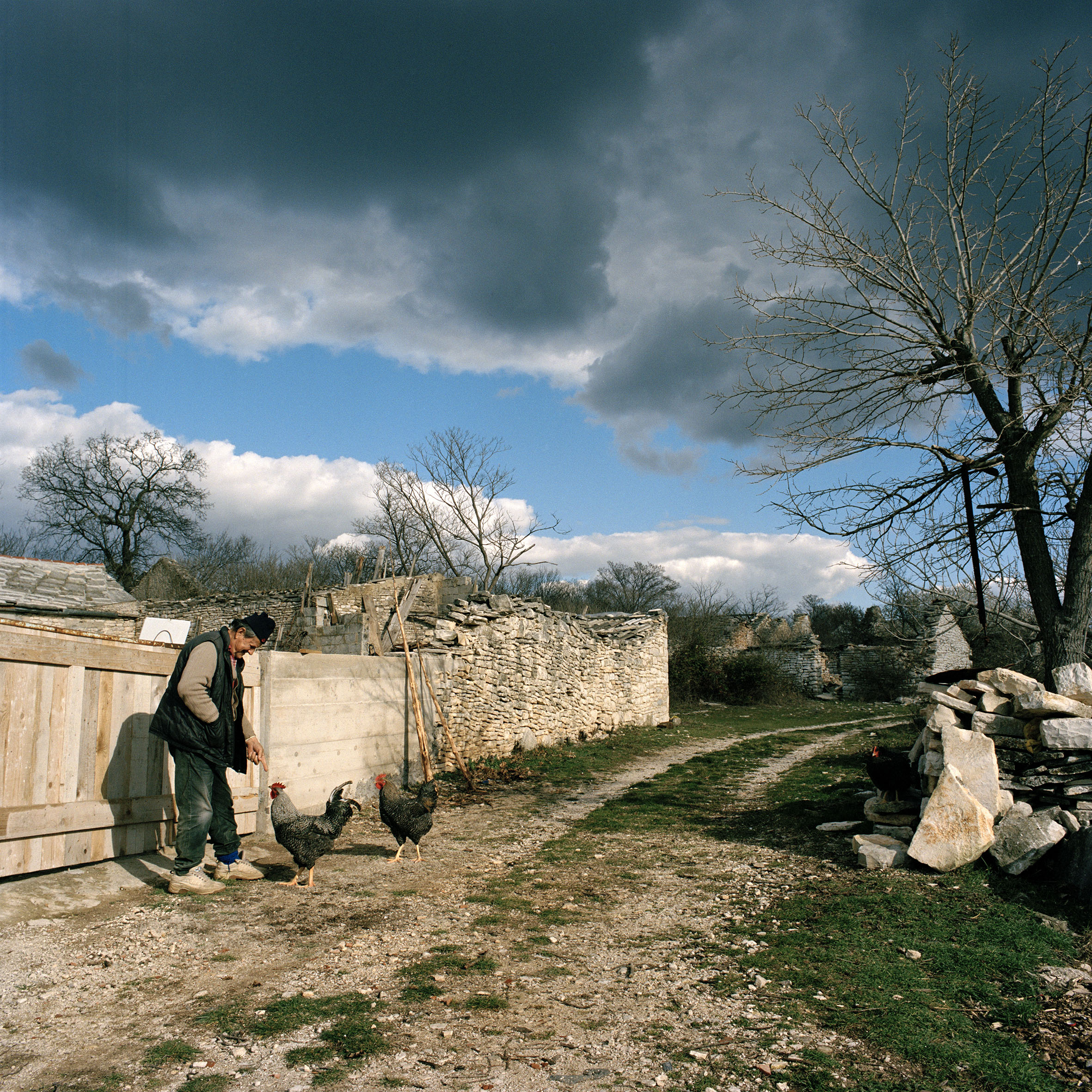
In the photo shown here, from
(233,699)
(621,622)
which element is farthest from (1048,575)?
(621,622)

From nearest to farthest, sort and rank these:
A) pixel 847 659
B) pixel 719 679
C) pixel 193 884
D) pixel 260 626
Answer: pixel 193 884 < pixel 260 626 < pixel 719 679 < pixel 847 659

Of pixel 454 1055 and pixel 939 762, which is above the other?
pixel 939 762

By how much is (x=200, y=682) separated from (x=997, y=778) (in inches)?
229

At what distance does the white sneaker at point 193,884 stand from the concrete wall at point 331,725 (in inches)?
70.5

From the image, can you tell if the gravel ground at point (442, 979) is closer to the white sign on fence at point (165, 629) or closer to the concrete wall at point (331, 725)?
the concrete wall at point (331, 725)

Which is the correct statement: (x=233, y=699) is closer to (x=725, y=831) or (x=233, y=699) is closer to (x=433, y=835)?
(x=433, y=835)

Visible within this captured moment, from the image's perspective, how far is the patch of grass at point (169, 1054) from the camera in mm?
2627

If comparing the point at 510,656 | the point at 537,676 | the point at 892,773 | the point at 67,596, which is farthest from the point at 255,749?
the point at 67,596

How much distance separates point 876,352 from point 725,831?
4.89 m

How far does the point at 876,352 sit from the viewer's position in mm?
6664

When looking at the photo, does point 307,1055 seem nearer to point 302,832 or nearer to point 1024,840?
point 302,832

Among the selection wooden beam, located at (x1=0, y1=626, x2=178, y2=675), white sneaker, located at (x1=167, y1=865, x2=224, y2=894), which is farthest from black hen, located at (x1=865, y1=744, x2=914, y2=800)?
wooden beam, located at (x1=0, y1=626, x2=178, y2=675)

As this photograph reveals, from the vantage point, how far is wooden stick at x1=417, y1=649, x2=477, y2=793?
9.48 meters

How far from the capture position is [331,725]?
25.7 feet
